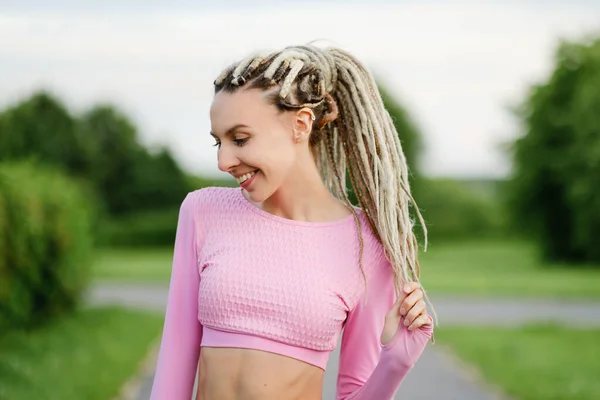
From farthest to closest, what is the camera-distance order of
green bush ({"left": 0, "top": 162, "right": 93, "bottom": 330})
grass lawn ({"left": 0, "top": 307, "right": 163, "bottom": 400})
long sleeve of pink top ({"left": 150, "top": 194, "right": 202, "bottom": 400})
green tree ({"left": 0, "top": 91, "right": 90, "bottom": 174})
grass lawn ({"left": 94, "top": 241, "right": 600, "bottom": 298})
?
green tree ({"left": 0, "top": 91, "right": 90, "bottom": 174})
grass lawn ({"left": 94, "top": 241, "right": 600, "bottom": 298})
green bush ({"left": 0, "top": 162, "right": 93, "bottom": 330})
grass lawn ({"left": 0, "top": 307, "right": 163, "bottom": 400})
long sleeve of pink top ({"left": 150, "top": 194, "right": 202, "bottom": 400})

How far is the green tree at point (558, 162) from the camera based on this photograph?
1387 inches

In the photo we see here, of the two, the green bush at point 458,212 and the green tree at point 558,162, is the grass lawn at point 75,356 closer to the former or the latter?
the green tree at point 558,162

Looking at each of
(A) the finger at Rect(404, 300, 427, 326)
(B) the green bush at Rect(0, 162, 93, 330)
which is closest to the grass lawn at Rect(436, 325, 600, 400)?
(B) the green bush at Rect(0, 162, 93, 330)

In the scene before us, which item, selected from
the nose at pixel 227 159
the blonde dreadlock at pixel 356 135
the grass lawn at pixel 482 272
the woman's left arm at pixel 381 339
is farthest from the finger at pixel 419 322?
the grass lawn at pixel 482 272

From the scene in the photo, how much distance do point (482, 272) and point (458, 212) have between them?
22794mm

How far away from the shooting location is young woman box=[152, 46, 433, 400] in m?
2.47

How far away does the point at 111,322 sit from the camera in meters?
14.6

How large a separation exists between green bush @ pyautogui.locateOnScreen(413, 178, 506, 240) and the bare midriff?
4793 centimetres

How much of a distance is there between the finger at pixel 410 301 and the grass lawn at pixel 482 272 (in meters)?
13.9

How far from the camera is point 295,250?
8.42 ft

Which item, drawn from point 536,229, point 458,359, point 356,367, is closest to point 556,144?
point 536,229

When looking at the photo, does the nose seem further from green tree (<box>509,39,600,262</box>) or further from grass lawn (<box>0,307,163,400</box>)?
green tree (<box>509,39,600,262</box>)

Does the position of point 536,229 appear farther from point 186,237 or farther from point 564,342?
point 186,237

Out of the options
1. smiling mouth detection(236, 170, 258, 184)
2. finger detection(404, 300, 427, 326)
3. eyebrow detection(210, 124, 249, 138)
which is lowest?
finger detection(404, 300, 427, 326)
